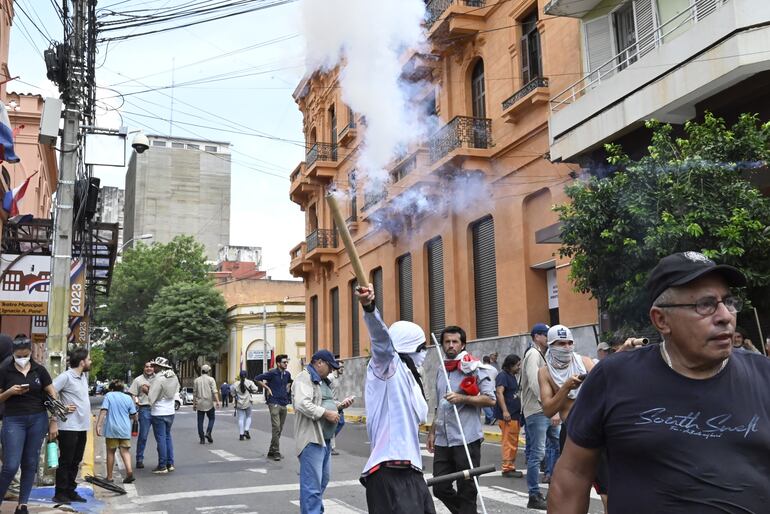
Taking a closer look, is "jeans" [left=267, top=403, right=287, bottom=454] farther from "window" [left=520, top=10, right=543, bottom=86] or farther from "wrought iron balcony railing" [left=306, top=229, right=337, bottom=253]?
"wrought iron balcony railing" [left=306, top=229, right=337, bottom=253]

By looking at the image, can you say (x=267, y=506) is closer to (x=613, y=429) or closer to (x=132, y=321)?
(x=613, y=429)

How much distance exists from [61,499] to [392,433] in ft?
19.9

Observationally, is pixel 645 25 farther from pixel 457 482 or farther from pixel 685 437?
pixel 685 437

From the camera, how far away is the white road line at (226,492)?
9.20m

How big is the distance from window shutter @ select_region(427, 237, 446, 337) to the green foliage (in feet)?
105

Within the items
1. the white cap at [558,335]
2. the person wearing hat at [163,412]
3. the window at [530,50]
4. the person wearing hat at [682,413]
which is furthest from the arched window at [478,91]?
the person wearing hat at [682,413]

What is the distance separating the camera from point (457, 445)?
6188 mm

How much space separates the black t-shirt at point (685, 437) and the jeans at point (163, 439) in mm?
10239

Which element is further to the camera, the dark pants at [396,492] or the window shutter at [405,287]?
the window shutter at [405,287]

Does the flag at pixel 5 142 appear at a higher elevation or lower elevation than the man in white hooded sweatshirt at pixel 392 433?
higher

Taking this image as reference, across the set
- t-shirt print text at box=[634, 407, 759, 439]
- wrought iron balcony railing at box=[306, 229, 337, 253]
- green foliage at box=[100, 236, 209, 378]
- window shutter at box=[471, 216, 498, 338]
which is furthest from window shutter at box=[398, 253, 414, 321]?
green foliage at box=[100, 236, 209, 378]

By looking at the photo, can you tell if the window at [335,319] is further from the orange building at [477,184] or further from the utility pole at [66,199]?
the utility pole at [66,199]

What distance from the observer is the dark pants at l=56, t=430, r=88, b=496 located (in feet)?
28.6

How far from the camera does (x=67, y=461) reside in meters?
8.75
